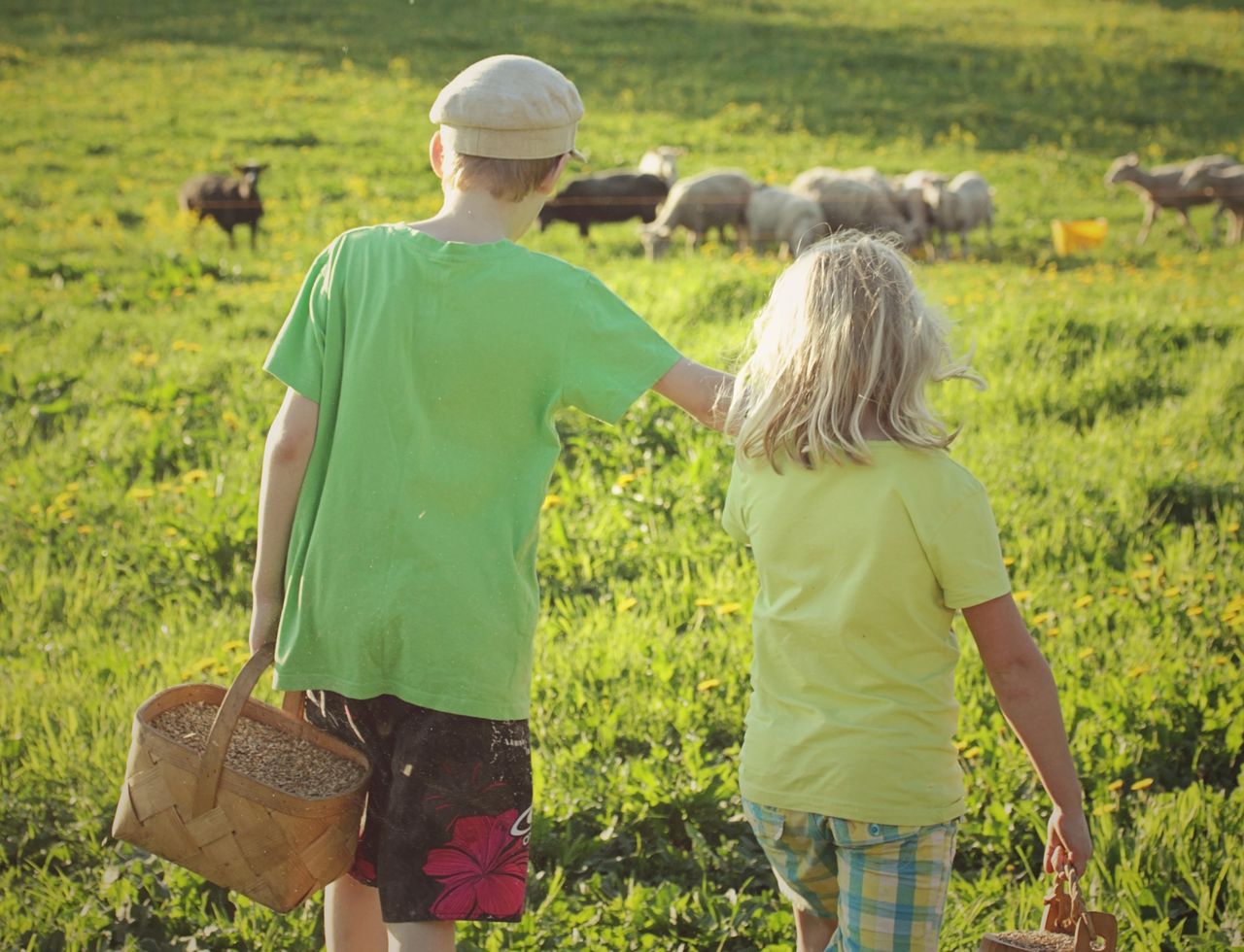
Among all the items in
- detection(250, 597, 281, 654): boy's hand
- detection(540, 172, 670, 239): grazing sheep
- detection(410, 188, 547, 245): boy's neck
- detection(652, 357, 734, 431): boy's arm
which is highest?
detection(410, 188, 547, 245): boy's neck

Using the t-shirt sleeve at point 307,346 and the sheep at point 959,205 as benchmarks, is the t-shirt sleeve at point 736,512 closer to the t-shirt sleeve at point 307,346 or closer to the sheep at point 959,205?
the t-shirt sleeve at point 307,346

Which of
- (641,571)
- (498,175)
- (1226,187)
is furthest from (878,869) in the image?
(1226,187)

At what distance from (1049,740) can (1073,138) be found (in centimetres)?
1842

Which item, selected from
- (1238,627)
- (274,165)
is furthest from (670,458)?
(274,165)

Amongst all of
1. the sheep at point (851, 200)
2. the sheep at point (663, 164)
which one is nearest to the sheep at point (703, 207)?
the sheep at point (851, 200)

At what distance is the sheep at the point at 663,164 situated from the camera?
1442 centimetres

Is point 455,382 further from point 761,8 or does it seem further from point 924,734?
point 761,8

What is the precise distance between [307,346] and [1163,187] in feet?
46.5

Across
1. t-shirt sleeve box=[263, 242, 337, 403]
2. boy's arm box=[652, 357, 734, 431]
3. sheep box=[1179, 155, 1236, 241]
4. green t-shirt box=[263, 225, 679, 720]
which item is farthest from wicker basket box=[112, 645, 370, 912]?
sheep box=[1179, 155, 1236, 241]

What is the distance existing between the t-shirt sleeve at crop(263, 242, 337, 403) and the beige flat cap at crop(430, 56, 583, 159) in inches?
11.6

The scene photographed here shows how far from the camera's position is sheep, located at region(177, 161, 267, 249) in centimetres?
1145

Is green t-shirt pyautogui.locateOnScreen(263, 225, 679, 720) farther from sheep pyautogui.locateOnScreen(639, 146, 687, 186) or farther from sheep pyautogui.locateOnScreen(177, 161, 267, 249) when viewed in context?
sheep pyautogui.locateOnScreen(639, 146, 687, 186)

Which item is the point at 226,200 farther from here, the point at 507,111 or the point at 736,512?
the point at 736,512

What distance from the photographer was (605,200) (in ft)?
43.8
